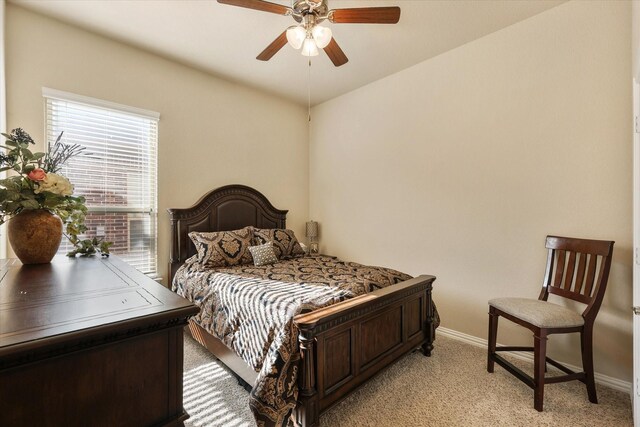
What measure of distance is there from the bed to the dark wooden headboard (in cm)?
1

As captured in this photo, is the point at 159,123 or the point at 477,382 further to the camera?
the point at 159,123

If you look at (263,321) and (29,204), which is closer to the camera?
(29,204)

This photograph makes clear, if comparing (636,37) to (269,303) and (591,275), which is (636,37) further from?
(269,303)

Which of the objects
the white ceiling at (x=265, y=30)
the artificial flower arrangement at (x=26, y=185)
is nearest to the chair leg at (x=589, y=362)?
the white ceiling at (x=265, y=30)

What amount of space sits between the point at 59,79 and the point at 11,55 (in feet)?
1.01

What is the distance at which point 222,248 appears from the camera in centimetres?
297

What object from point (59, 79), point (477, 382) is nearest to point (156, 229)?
point (59, 79)

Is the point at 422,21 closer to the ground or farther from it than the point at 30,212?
farther from it

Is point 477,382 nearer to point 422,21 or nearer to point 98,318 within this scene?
point 98,318

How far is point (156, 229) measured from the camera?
3133 mm

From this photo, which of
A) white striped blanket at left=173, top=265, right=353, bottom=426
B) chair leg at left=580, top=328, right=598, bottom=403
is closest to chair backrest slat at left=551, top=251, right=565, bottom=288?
chair leg at left=580, top=328, right=598, bottom=403

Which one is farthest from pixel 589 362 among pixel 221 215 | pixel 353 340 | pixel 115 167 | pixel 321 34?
pixel 115 167

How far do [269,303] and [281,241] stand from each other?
1.59 metres

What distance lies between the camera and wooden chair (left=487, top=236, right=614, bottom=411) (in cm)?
190
